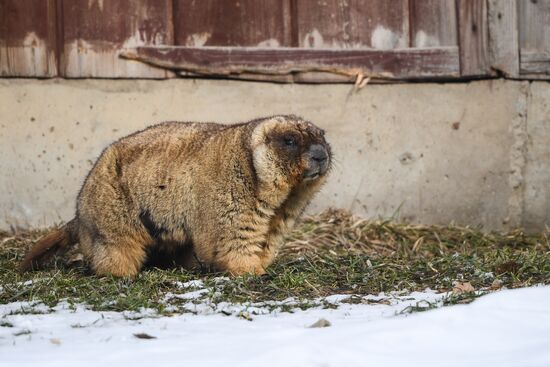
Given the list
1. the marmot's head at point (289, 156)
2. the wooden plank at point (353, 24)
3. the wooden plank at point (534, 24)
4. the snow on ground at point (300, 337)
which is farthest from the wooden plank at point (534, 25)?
the snow on ground at point (300, 337)

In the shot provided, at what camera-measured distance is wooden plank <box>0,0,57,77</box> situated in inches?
340

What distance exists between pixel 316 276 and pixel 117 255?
4.85 ft

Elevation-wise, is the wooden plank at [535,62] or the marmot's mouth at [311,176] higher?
the wooden plank at [535,62]

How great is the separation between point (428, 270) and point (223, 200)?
154cm

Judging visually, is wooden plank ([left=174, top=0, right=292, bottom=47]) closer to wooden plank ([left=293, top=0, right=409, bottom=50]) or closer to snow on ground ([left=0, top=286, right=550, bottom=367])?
wooden plank ([left=293, top=0, right=409, bottom=50])

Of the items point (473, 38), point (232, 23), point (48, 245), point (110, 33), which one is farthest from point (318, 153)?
point (473, 38)

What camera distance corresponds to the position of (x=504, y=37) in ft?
30.0

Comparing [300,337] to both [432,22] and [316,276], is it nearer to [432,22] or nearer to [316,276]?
[316,276]

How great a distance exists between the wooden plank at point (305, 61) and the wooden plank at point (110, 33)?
0.35 ft

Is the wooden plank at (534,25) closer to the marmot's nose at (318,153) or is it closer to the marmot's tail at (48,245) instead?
the marmot's nose at (318,153)

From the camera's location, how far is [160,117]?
Answer: 8.88m

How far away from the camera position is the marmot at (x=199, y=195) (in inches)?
272

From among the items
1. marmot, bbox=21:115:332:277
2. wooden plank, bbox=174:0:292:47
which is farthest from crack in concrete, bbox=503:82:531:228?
marmot, bbox=21:115:332:277

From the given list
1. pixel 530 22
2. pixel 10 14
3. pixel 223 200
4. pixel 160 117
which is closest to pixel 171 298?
pixel 223 200
